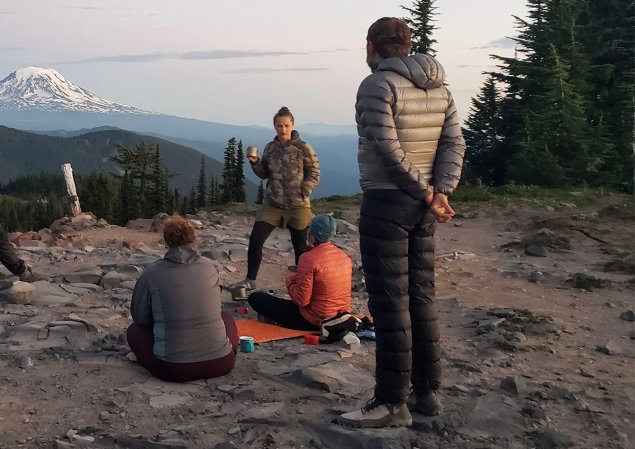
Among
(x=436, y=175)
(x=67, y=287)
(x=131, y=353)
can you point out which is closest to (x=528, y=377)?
(x=436, y=175)

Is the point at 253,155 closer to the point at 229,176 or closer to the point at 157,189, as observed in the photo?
the point at 229,176

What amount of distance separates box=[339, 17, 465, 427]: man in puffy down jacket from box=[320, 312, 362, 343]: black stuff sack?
2382 millimetres

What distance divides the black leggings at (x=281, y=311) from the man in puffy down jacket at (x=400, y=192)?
2.79 meters

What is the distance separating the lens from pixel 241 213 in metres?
18.0

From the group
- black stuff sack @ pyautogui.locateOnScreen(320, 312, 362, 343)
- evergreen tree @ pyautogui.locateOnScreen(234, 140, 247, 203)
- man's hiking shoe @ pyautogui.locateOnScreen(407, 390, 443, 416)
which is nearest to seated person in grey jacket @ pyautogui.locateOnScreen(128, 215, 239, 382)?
black stuff sack @ pyautogui.locateOnScreen(320, 312, 362, 343)

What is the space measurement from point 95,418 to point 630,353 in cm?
577

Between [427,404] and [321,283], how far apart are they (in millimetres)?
2534

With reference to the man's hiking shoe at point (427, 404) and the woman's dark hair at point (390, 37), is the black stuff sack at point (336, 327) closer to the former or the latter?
the man's hiking shoe at point (427, 404)

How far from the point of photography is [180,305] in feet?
18.3

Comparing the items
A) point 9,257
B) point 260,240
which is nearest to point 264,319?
point 260,240

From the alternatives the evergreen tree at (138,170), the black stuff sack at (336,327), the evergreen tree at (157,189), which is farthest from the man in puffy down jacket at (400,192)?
the evergreen tree at (138,170)

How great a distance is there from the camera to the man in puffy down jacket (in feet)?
14.0

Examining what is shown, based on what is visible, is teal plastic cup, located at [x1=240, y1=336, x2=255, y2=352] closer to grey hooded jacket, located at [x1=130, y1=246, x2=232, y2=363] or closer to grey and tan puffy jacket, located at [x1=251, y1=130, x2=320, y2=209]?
grey hooded jacket, located at [x1=130, y1=246, x2=232, y2=363]

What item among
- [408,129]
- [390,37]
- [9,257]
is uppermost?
[390,37]
